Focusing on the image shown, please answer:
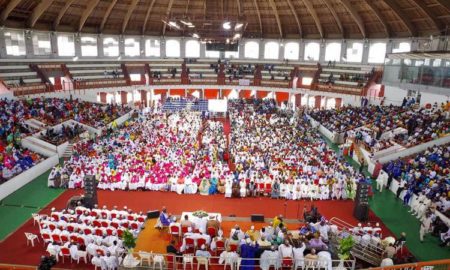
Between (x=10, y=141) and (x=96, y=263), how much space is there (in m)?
16.3

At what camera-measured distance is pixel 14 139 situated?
24.4 m

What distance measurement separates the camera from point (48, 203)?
1847 centimetres

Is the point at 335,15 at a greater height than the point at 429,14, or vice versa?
the point at 335,15

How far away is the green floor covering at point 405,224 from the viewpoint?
14.5 m

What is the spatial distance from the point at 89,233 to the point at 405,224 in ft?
50.3

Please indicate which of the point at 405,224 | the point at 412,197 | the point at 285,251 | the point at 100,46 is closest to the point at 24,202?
the point at 285,251

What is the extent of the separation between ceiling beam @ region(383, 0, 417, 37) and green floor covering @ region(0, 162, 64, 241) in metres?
32.6

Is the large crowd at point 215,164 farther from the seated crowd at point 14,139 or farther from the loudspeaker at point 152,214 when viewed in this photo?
the loudspeaker at point 152,214

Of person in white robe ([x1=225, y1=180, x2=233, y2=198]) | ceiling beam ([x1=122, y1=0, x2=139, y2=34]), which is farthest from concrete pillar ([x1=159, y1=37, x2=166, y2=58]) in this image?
person in white robe ([x1=225, y1=180, x2=233, y2=198])

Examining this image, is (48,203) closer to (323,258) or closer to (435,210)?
(323,258)

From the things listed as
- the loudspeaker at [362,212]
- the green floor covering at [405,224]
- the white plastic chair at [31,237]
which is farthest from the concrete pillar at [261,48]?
the white plastic chair at [31,237]

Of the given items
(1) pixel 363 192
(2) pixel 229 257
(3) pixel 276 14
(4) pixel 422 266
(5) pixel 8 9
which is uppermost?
(3) pixel 276 14

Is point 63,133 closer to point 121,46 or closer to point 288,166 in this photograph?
point 288,166

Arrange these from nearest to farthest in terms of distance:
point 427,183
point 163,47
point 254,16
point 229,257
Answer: point 229,257 < point 427,183 < point 254,16 < point 163,47
